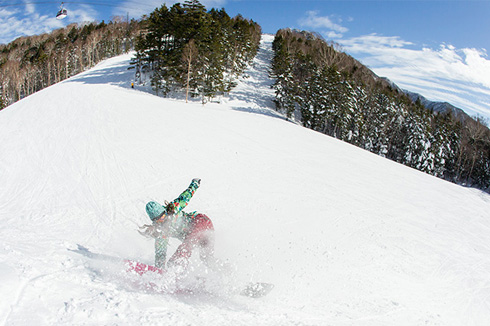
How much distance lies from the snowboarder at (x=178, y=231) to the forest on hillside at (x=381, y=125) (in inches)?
1480

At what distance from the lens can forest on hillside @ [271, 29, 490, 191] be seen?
39.6m

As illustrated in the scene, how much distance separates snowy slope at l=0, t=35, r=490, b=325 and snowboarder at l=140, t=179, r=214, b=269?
0.36 metres

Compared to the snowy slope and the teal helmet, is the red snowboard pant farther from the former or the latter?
the teal helmet

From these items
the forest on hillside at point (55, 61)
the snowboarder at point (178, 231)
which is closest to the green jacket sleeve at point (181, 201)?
the snowboarder at point (178, 231)

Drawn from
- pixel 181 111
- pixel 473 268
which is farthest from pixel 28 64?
pixel 473 268

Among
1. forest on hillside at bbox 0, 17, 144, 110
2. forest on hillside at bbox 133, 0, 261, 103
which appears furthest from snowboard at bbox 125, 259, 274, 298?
forest on hillside at bbox 0, 17, 144, 110

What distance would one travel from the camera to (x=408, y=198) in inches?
414

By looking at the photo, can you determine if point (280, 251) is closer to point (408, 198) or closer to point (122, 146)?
point (408, 198)

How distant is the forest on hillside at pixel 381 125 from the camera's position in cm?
3962

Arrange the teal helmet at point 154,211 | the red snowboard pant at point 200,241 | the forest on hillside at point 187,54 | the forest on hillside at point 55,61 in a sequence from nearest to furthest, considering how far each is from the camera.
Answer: the teal helmet at point 154,211 → the red snowboard pant at point 200,241 → the forest on hillside at point 187,54 → the forest on hillside at point 55,61

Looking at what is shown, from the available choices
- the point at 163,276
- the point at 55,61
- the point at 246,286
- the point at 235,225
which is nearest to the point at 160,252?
the point at 163,276

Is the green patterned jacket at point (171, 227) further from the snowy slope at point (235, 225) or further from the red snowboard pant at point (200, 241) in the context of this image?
the snowy slope at point (235, 225)

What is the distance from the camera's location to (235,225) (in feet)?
23.8

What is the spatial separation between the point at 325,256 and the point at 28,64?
9059cm
